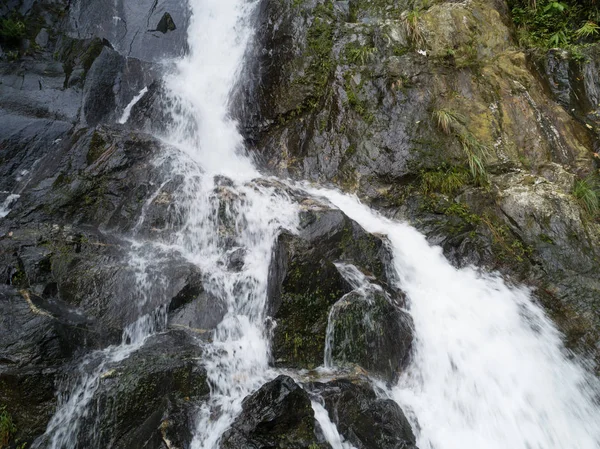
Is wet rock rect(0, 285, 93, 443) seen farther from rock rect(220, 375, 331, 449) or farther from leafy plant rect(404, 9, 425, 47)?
leafy plant rect(404, 9, 425, 47)

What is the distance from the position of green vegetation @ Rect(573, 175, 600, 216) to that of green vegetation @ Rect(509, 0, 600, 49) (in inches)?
140

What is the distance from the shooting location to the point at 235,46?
10.8 meters

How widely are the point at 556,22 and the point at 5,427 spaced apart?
→ 40.3ft

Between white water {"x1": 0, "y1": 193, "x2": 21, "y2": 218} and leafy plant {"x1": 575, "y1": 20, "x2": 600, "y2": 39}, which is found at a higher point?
leafy plant {"x1": 575, "y1": 20, "x2": 600, "y2": 39}

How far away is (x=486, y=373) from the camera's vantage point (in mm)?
5418

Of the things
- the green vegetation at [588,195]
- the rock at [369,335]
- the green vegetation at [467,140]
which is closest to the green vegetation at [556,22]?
the green vegetation at [467,140]

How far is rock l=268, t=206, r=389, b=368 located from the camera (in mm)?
5555

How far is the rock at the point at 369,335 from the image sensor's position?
213 inches

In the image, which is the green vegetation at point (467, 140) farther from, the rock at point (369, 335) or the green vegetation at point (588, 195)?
the rock at point (369, 335)

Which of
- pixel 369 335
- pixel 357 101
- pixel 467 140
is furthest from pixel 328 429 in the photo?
pixel 357 101

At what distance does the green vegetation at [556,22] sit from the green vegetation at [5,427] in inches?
444

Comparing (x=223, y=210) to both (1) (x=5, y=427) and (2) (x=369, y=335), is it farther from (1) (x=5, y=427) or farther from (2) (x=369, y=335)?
(1) (x=5, y=427)

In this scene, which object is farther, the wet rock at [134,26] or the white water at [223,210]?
the wet rock at [134,26]

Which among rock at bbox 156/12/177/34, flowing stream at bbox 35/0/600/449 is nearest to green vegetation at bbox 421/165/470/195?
flowing stream at bbox 35/0/600/449
